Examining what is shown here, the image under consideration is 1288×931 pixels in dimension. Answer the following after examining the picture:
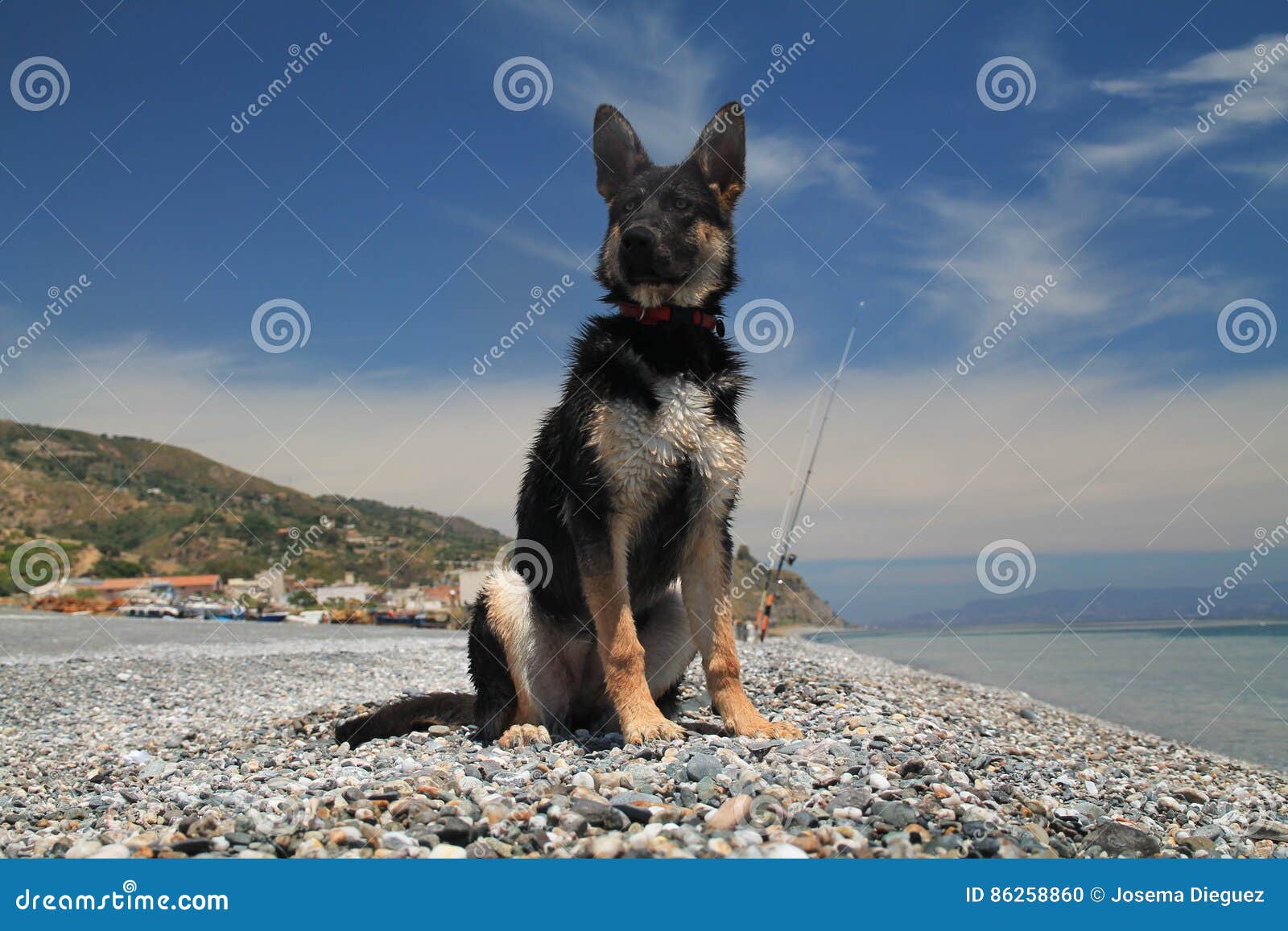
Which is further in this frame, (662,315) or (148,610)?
(148,610)

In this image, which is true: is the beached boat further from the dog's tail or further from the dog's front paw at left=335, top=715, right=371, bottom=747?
the dog's tail

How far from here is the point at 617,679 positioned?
15.9 feet

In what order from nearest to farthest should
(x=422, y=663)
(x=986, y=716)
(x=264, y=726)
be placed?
(x=264, y=726) → (x=986, y=716) → (x=422, y=663)

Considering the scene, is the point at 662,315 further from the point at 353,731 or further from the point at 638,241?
the point at 353,731

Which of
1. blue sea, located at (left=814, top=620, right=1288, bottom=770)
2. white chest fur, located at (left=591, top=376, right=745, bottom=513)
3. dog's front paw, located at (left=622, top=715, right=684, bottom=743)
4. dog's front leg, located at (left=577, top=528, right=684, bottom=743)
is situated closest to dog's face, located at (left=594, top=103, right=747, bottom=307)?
white chest fur, located at (left=591, top=376, right=745, bottom=513)

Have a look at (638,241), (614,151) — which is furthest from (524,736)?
(614,151)

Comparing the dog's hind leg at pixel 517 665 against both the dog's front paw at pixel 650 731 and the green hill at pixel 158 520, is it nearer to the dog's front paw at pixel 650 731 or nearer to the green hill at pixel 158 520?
the dog's front paw at pixel 650 731

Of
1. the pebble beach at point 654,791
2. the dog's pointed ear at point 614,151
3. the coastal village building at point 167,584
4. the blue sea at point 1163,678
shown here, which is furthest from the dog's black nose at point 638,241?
the coastal village building at point 167,584

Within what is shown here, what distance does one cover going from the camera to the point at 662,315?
17.0ft

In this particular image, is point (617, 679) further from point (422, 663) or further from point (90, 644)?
point (90, 644)

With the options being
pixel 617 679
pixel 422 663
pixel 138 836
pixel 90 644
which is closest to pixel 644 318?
pixel 617 679

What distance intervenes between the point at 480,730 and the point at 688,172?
394 cm

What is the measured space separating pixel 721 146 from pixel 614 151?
2.33 ft

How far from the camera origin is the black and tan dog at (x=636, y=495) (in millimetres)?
4855
